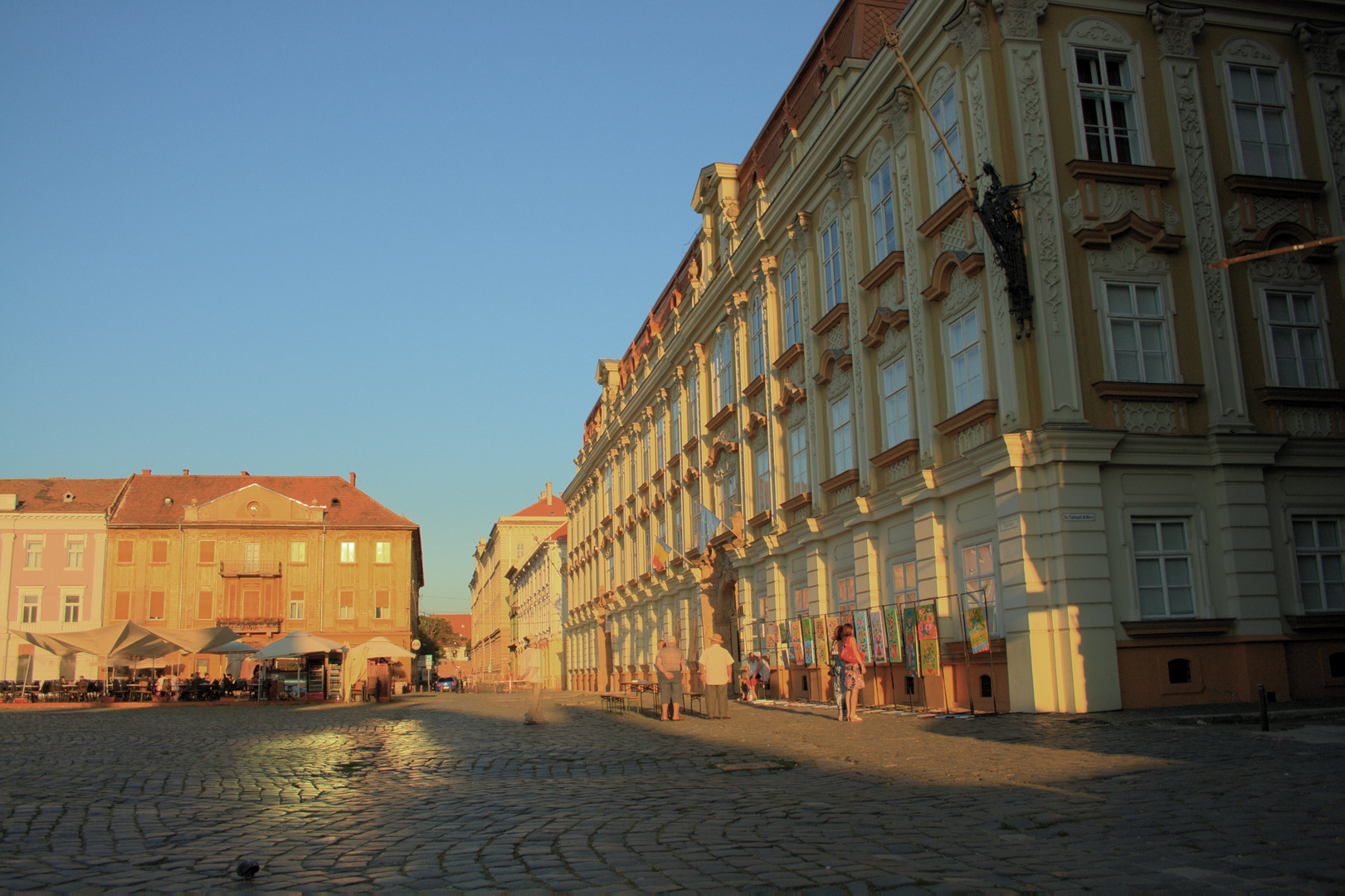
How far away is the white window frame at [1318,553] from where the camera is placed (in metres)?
17.8

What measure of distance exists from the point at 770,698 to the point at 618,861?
72.8 ft

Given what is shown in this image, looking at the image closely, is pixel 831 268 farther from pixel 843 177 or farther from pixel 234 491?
pixel 234 491

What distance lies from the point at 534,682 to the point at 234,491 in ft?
196

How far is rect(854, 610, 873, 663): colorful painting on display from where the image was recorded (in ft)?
70.5

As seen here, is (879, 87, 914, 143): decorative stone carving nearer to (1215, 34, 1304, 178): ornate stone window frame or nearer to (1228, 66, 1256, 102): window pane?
(1215, 34, 1304, 178): ornate stone window frame

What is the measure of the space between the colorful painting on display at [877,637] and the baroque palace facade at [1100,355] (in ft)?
0.24

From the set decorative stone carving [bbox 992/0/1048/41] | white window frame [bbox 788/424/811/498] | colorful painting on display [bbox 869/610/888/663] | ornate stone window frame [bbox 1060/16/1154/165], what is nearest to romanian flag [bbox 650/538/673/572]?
white window frame [bbox 788/424/811/498]

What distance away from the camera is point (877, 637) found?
21.2 meters

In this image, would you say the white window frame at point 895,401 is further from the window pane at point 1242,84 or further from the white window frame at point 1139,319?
the window pane at point 1242,84

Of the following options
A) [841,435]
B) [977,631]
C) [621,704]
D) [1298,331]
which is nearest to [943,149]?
[1298,331]

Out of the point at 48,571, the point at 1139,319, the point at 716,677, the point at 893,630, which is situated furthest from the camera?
the point at 48,571

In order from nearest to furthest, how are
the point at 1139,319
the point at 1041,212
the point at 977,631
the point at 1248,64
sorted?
the point at 977,631, the point at 1041,212, the point at 1139,319, the point at 1248,64

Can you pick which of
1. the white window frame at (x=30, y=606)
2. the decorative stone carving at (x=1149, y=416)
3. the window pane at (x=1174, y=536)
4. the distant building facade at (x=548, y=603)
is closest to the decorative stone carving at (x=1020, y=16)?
the decorative stone carving at (x=1149, y=416)

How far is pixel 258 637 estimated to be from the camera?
71.8 meters
